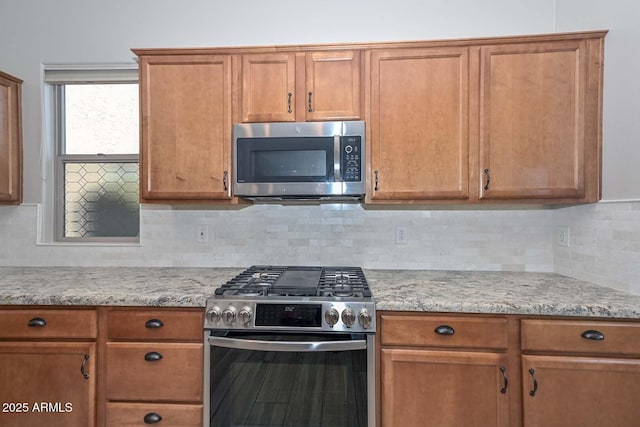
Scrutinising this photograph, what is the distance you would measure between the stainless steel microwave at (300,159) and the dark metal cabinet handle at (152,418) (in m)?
1.13

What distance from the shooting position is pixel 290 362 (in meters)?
1.42

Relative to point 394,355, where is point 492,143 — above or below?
above

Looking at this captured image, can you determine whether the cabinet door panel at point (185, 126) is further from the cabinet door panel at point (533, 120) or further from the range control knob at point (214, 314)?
the cabinet door panel at point (533, 120)

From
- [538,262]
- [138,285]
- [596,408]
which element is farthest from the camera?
[538,262]

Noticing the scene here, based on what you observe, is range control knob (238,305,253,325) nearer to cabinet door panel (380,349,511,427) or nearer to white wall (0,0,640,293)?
cabinet door panel (380,349,511,427)

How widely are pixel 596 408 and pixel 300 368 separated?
49.0 inches

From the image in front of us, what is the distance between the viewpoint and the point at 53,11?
2299mm

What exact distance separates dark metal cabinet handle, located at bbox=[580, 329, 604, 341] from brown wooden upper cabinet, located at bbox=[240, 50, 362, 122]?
145 centimetres

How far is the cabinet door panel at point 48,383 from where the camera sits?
1.51 meters

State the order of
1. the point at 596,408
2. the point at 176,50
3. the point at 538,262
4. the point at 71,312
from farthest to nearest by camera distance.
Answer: the point at 538,262 → the point at 176,50 → the point at 71,312 → the point at 596,408

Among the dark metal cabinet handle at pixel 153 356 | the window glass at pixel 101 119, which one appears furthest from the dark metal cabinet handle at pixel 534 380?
the window glass at pixel 101 119

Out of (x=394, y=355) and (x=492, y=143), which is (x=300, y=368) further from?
(x=492, y=143)

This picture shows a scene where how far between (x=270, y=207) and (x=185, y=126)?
73cm

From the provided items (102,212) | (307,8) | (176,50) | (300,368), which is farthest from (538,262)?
(102,212)
